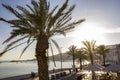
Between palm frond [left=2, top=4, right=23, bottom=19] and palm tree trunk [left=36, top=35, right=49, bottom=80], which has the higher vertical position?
palm frond [left=2, top=4, right=23, bottom=19]

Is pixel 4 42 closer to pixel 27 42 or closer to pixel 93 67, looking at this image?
pixel 27 42

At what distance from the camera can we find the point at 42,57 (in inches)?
663

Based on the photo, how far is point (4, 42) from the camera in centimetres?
1606

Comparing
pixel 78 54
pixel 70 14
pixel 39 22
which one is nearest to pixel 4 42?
pixel 39 22

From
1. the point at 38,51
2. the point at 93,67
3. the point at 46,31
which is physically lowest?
the point at 93,67

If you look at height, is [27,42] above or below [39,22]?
below

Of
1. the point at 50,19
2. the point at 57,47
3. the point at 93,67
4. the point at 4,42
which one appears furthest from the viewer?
the point at 93,67

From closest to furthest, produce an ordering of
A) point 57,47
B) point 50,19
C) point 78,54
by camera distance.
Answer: point 50,19, point 57,47, point 78,54

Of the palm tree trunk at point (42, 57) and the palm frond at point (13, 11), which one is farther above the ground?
the palm frond at point (13, 11)

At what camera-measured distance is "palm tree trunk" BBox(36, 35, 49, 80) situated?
16.6m

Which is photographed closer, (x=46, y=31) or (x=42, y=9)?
(x=42, y=9)

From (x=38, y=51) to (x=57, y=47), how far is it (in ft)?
7.10

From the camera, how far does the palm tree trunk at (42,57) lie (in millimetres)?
16578

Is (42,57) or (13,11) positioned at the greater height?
(13,11)
